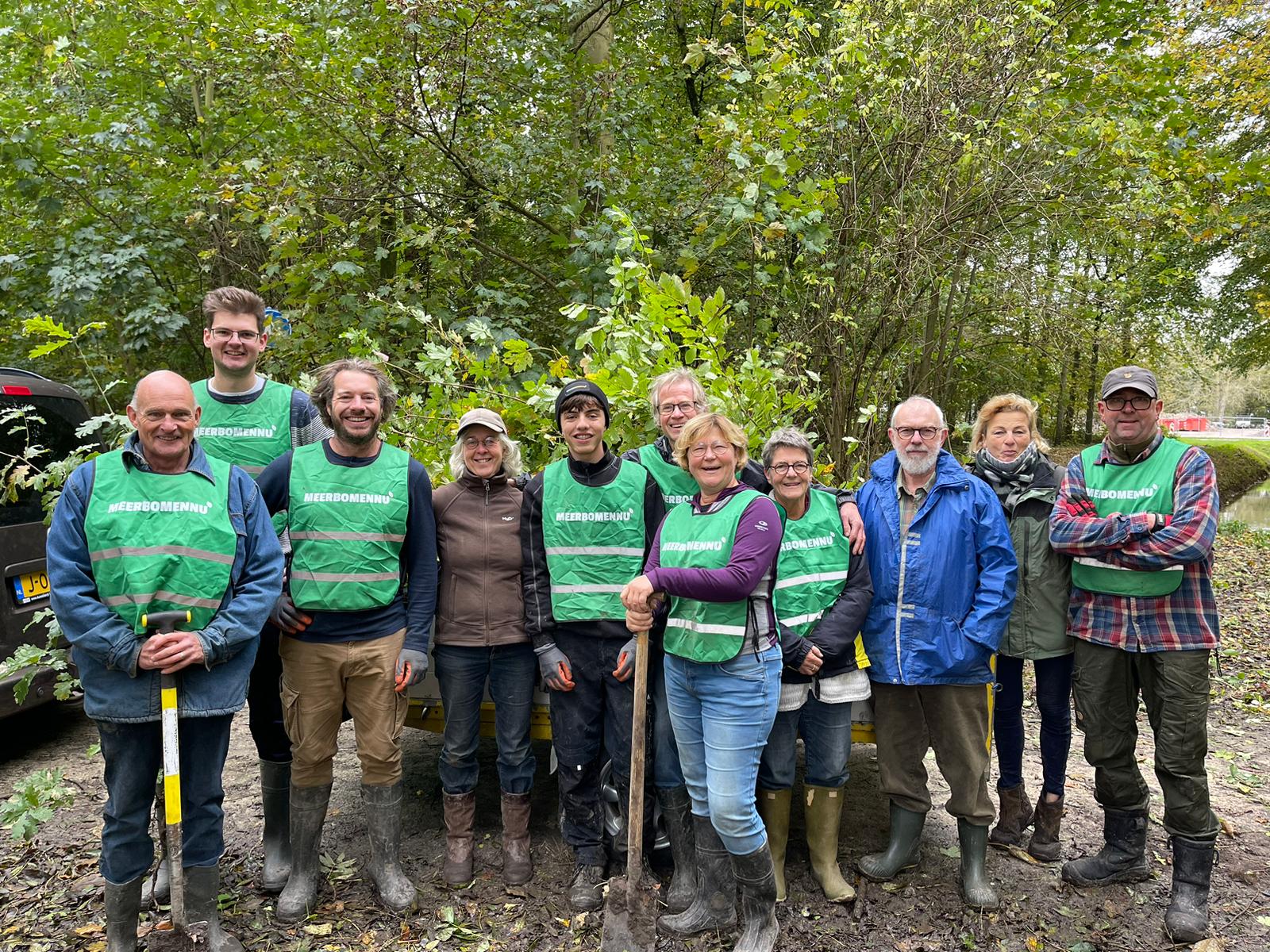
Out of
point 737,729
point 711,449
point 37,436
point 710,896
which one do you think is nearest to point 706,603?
point 737,729

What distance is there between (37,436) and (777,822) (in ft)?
15.5

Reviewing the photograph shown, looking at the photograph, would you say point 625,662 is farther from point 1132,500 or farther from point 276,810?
point 1132,500

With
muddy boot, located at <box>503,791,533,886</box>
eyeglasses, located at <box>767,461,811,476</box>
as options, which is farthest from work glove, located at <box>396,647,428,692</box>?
eyeglasses, located at <box>767,461,811,476</box>

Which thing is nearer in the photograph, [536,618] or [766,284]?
[536,618]

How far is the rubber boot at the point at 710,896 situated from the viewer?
3211mm

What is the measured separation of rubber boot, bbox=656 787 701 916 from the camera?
3.38 metres

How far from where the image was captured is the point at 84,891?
346cm

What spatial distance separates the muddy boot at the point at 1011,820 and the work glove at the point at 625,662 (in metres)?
1.89

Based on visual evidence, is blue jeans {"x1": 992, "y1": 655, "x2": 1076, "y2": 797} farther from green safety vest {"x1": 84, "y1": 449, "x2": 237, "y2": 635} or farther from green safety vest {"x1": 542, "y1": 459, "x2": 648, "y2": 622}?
green safety vest {"x1": 84, "y1": 449, "x2": 237, "y2": 635}

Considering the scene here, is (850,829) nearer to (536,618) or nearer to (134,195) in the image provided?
(536,618)

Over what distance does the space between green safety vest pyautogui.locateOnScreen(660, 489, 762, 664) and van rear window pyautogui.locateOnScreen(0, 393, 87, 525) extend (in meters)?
3.96

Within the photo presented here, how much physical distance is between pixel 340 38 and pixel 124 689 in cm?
568

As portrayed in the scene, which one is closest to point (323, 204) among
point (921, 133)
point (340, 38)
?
point (340, 38)

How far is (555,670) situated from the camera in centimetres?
343
